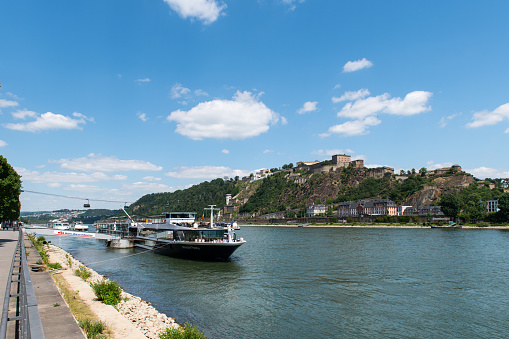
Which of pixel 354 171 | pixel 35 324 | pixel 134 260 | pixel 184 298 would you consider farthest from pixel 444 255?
pixel 354 171

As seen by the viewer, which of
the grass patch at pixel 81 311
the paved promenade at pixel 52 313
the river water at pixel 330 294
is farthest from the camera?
the river water at pixel 330 294

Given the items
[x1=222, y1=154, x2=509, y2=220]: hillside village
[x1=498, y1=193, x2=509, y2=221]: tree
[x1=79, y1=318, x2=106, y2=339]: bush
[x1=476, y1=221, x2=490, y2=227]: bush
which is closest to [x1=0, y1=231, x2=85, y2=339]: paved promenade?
[x1=79, y1=318, x2=106, y2=339]: bush

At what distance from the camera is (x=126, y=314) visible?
1642 centimetres

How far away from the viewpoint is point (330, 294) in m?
23.4

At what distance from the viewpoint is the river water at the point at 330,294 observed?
17047 mm

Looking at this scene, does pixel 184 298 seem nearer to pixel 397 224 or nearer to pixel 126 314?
pixel 126 314

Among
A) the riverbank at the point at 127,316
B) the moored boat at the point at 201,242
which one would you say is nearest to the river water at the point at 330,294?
the moored boat at the point at 201,242

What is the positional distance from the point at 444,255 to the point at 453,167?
162 meters

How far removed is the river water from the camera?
55.9ft

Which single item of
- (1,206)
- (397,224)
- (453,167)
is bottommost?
(397,224)

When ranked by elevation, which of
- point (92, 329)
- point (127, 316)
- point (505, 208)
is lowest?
point (127, 316)

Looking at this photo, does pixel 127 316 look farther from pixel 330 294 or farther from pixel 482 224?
pixel 482 224

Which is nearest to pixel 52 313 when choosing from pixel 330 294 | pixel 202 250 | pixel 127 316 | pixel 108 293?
pixel 127 316

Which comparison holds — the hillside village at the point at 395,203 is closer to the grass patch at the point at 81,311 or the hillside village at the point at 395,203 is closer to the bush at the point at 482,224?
the bush at the point at 482,224
